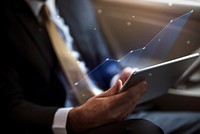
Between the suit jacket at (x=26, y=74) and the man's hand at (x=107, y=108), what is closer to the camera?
the man's hand at (x=107, y=108)

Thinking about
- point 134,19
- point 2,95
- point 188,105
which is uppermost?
point 134,19

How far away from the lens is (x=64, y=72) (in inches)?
30.4

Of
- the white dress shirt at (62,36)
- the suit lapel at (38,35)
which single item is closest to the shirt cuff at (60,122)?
the white dress shirt at (62,36)

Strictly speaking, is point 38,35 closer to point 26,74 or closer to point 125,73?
point 26,74

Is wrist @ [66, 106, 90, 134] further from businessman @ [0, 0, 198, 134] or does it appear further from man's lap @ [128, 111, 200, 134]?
man's lap @ [128, 111, 200, 134]

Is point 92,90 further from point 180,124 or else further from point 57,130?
point 180,124

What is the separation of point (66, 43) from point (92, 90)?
0.43ft

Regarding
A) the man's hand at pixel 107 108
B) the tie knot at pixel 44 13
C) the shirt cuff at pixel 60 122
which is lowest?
the shirt cuff at pixel 60 122

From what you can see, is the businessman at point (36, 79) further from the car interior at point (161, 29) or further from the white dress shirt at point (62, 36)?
the car interior at point (161, 29)

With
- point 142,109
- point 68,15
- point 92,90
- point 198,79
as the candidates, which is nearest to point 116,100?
point 92,90

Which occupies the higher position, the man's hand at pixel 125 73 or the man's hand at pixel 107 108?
the man's hand at pixel 125 73

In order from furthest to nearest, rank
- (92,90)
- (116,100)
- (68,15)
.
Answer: (68,15), (92,90), (116,100)

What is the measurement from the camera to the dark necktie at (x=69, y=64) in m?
0.73
